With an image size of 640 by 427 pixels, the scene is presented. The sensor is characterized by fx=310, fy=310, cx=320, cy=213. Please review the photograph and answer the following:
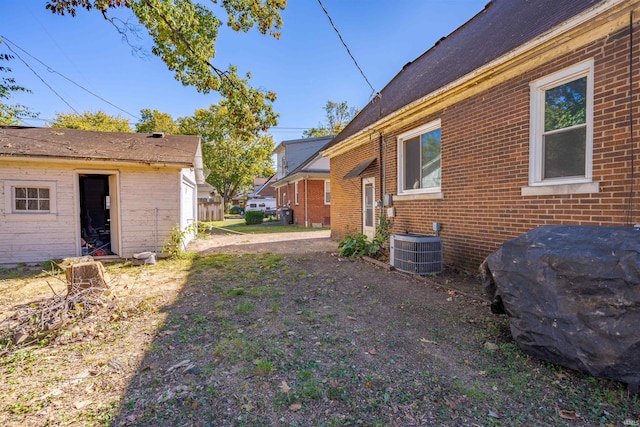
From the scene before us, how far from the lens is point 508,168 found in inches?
206

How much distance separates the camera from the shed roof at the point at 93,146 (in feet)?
26.7

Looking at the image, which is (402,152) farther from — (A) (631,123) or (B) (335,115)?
(B) (335,115)

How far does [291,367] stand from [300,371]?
12 centimetres

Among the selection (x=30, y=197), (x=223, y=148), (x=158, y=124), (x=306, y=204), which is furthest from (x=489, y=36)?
(x=158, y=124)

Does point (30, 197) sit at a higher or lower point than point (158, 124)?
lower

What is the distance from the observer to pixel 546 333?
2795 millimetres

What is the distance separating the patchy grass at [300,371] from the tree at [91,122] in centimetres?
3182

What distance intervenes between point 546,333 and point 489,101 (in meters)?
4.27

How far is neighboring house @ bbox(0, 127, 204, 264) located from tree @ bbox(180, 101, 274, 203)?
24698mm

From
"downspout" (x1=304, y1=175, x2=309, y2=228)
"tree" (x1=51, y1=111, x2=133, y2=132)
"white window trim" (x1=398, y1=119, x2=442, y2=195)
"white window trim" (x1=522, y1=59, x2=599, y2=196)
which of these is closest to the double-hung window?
"white window trim" (x1=398, y1=119, x2=442, y2=195)

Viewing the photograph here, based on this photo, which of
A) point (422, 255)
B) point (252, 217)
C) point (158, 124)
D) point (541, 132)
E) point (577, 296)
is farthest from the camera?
point (158, 124)

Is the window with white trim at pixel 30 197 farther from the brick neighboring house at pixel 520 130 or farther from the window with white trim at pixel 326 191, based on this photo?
the window with white trim at pixel 326 191

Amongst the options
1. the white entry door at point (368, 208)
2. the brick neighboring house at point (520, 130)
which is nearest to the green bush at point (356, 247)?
the white entry door at point (368, 208)

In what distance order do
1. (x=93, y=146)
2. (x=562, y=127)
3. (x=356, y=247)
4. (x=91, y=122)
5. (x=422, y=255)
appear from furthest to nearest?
(x=91, y=122) → (x=93, y=146) → (x=356, y=247) → (x=422, y=255) → (x=562, y=127)
